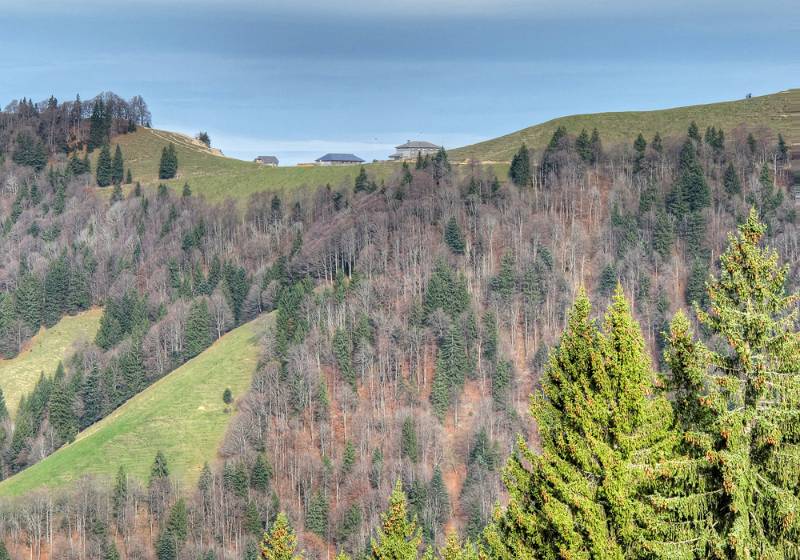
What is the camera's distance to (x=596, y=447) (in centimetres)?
2167

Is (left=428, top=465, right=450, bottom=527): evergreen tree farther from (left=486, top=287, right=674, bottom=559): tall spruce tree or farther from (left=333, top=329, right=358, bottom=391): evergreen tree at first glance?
(left=486, top=287, right=674, bottom=559): tall spruce tree

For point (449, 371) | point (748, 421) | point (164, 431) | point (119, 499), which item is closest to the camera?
point (748, 421)

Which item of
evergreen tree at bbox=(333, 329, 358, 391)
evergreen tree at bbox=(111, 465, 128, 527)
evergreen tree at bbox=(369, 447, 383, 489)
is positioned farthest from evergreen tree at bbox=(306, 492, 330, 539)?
evergreen tree at bbox=(333, 329, 358, 391)

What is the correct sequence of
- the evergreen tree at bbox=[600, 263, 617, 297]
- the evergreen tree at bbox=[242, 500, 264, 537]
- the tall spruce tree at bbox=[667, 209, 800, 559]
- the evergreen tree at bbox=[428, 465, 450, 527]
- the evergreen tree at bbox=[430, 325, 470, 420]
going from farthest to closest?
the evergreen tree at bbox=[600, 263, 617, 297] → the evergreen tree at bbox=[430, 325, 470, 420] → the evergreen tree at bbox=[428, 465, 450, 527] → the evergreen tree at bbox=[242, 500, 264, 537] → the tall spruce tree at bbox=[667, 209, 800, 559]

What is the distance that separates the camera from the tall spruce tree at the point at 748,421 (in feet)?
65.7

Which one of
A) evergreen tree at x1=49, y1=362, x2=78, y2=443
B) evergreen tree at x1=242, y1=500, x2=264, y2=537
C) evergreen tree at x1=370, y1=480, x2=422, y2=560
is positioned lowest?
evergreen tree at x1=242, y1=500, x2=264, y2=537

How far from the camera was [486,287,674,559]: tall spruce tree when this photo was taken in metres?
21.5

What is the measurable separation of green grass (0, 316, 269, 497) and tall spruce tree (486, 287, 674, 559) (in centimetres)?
13399

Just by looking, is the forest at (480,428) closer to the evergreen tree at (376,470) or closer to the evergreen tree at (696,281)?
the evergreen tree at (376,470)

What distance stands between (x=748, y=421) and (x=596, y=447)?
3.28 m

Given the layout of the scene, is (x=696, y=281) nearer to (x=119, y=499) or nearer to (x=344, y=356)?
(x=344, y=356)

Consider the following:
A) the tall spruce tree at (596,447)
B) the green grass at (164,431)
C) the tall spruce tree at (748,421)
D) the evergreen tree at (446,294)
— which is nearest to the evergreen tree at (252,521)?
the green grass at (164,431)

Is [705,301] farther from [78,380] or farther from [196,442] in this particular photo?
[78,380]

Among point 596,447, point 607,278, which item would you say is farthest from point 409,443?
point 596,447
